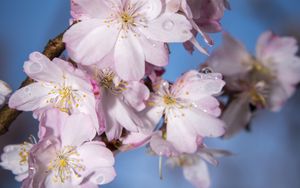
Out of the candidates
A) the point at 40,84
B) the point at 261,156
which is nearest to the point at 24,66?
the point at 40,84

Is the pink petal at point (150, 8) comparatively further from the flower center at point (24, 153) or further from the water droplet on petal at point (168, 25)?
the flower center at point (24, 153)

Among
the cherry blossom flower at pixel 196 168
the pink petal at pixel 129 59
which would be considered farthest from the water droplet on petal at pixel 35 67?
the cherry blossom flower at pixel 196 168

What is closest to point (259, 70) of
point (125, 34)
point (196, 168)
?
point (196, 168)

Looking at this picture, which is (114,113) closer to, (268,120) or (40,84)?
(40,84)

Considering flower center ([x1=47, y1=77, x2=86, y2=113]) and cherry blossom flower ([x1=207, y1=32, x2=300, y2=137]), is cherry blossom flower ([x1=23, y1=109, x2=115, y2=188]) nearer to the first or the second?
flower center ([x1=47, y1=77, x2=86, y2=113])

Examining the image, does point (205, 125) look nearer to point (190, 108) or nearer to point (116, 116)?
point (190, 108)
